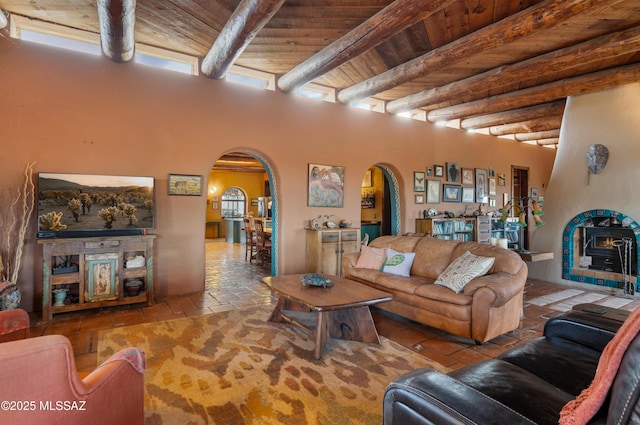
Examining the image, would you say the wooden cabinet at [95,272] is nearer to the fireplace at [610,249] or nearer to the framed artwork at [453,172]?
the framed artwork at [453,172]

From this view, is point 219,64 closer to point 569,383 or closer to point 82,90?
point 82,90

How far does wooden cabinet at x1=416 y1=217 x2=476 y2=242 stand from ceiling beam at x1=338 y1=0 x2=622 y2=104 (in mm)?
3155

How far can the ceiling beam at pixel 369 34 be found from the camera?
304 centimetres

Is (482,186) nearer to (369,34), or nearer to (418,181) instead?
(418,181)

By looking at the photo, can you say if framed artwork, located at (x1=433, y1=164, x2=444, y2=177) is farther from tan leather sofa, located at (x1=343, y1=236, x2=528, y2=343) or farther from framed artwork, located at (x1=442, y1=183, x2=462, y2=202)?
tan leather sofa, located at (x1=343, y1=236, x2=528, y2=343)

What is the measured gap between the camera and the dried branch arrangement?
376 cm

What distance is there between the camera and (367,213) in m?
9.62

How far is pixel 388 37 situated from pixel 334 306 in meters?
2.77

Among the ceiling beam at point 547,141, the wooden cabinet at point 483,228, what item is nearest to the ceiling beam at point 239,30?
the wooden cabinet at point 483,228

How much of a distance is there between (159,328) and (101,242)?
1.29 m

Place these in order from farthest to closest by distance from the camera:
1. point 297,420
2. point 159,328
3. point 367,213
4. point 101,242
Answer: point 367,213
point 101,242
point 159,328
point 297,420

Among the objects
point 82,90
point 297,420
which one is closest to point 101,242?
point 82,90

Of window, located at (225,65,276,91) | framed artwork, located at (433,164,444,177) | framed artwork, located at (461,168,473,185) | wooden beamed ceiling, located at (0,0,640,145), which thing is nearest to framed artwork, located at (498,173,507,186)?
framed artwork, located at (461,168,473,185)

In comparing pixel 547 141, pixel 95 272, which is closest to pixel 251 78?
pixel 95 272
